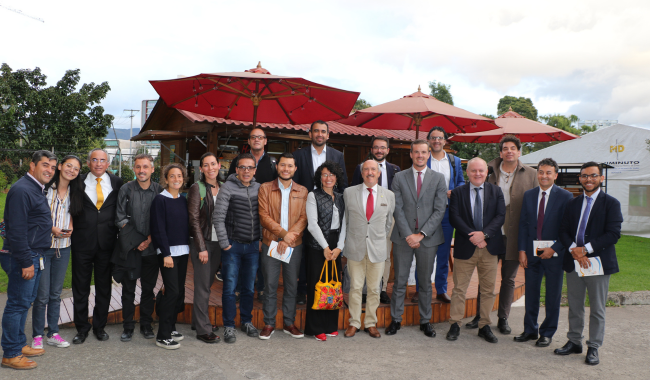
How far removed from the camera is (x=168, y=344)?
407cm

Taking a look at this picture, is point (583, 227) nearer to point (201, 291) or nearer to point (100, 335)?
point (201, 291)

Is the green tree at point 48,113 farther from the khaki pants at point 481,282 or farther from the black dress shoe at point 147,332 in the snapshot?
the khaki pants at point 481,282

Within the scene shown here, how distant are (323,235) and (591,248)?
2.51 metres

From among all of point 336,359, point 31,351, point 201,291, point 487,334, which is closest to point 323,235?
point 336,359

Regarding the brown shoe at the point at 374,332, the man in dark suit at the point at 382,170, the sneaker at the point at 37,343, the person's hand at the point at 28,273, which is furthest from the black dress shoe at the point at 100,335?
the man in dark suit at the point at 382,170

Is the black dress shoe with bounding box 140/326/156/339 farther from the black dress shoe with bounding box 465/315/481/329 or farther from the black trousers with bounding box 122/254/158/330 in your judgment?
the black dress shoe with bounding box 465/315/481/329

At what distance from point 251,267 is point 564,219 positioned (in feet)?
10.4

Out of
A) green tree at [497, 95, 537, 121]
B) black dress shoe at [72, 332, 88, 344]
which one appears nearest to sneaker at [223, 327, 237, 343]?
black dress shoe at [72, 332, 88, 344]

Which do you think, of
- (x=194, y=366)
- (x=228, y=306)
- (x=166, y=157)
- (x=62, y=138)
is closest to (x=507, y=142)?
(x=228, y=306)

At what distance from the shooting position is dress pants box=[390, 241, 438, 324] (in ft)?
15.1

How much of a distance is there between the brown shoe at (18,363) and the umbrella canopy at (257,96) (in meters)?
3.11

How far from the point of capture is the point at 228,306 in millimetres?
4328

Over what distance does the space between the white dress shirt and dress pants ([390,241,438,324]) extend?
119 inches

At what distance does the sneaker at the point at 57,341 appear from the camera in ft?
13.1
